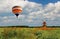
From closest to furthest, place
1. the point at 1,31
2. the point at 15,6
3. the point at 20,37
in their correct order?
the point at 20,37 → the point at 1,31 → the point at 15,6

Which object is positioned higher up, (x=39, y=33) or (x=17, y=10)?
(x=17, y=10)

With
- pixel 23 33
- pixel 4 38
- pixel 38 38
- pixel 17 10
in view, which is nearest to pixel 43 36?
pixel 38 38

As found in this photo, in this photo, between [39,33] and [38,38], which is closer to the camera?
[38,38]

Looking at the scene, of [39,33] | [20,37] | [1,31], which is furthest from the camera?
[39,33]

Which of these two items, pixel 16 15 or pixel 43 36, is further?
pixel 16 15

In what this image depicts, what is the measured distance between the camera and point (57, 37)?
64.6 ft

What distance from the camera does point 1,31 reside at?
19688mm

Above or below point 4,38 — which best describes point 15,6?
above

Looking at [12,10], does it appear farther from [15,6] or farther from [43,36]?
[43,36]

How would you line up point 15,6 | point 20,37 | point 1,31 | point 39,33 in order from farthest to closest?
point 15,6, point 39,33, point 1,31, point 20,37

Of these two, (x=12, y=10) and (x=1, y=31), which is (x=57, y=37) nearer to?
(x=1, y=31)

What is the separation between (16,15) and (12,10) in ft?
2.33

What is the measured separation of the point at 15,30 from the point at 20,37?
1008 mm

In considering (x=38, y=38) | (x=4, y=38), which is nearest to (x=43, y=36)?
(x=38, y=38)
